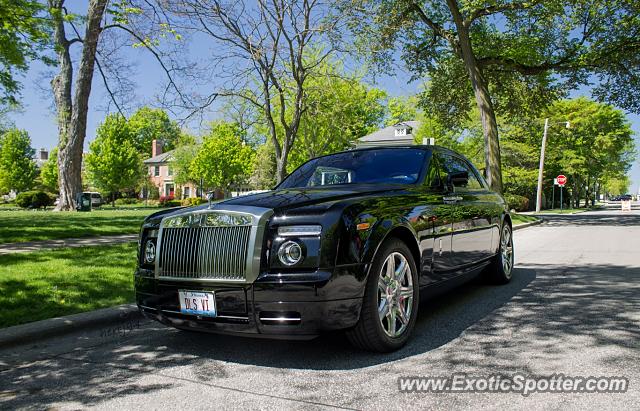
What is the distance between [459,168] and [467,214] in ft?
2.70

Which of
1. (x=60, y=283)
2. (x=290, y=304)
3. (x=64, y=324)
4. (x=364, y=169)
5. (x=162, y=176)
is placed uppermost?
(x=162, y=176)

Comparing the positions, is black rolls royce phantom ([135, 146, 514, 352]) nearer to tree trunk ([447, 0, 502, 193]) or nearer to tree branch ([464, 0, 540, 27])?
tree branch ([464, 0, 540, 27])

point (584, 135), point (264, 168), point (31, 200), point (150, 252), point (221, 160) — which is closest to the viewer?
point (150, 252)

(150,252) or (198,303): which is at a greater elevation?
(150,252)

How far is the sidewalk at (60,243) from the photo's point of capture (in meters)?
9.16

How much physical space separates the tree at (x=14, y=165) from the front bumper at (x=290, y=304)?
71426mm

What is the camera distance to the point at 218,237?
3699 millimetres

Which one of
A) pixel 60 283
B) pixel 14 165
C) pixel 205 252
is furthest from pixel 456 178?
pixel 14 165

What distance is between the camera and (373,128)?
65.6 m

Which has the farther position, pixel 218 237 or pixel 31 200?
pixel 31 200

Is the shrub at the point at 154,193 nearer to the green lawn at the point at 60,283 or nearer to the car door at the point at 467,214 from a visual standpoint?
the green lawn at the point at 60,283

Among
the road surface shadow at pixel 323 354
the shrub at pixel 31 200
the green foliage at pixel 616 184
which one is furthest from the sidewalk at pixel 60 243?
the green foliage at pixel 616 184

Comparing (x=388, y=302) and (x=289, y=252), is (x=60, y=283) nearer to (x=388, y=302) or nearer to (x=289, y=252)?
(x=289, y=252)

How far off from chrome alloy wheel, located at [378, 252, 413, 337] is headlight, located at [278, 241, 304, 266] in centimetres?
69
